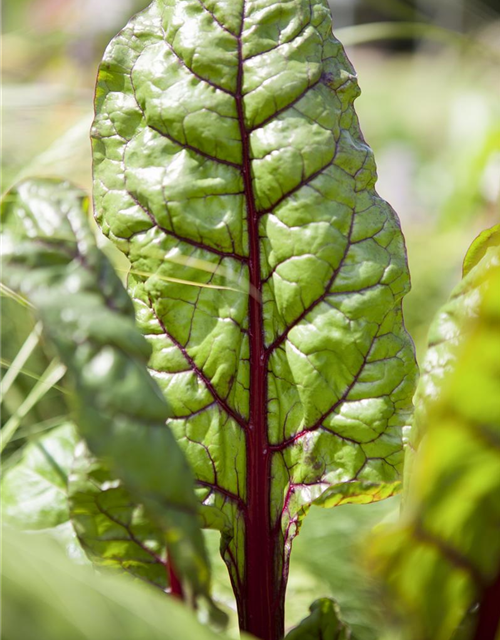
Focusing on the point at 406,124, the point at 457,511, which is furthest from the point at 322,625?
the point at 406,124

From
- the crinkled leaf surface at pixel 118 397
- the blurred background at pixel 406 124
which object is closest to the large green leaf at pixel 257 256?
the crinkled leaf surface at pixel 118 397

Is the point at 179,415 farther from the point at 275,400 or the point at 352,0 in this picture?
the point at 352,0

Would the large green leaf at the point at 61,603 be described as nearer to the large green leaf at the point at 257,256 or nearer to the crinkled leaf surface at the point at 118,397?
the crinkled leaf surface at the point at 118,397

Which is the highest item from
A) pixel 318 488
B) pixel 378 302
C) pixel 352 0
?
pixel 352 0

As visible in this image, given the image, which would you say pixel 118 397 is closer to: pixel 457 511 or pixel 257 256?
pixel 457 511

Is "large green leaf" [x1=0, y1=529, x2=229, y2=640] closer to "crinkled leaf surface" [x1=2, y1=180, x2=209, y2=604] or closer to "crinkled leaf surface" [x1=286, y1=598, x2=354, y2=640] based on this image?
"crinkled leaf surface" [x1=2, y1=180, x2=209, y2=604]

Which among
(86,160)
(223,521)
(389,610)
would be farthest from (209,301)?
(86,160)
